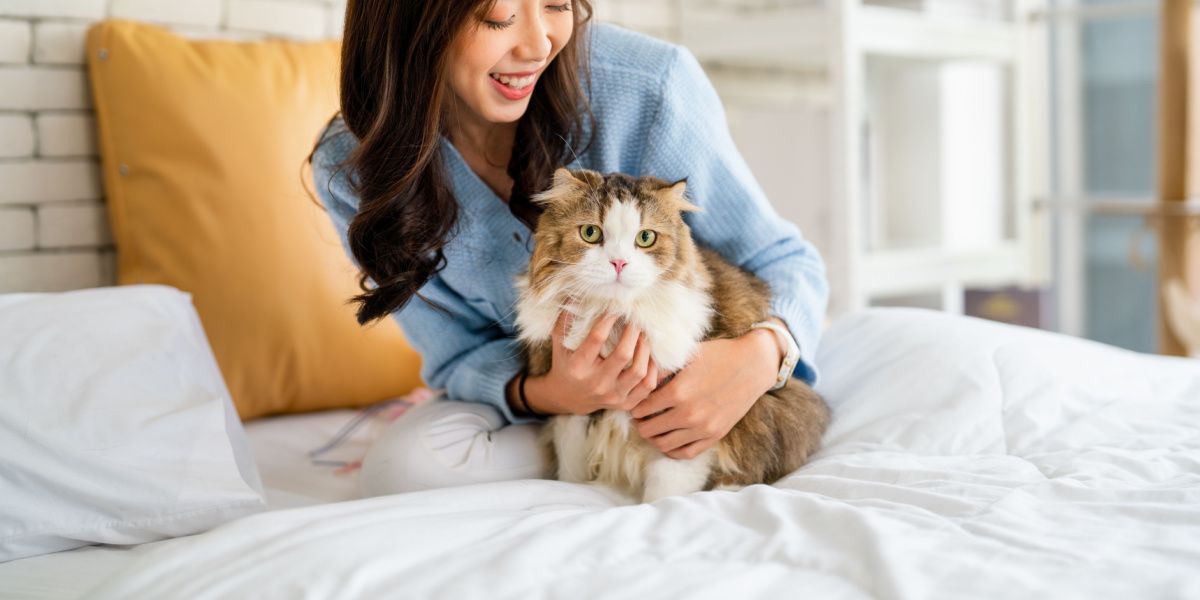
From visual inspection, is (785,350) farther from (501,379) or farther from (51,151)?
(51,151)

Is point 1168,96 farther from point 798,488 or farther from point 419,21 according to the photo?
point 419,21

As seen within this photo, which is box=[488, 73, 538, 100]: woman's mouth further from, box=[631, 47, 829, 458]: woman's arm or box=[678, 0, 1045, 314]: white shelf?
box=[678, 0, 1045, 314]: white shelf

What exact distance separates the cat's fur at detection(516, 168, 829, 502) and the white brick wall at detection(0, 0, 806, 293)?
773 mm

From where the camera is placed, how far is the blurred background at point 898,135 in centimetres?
194

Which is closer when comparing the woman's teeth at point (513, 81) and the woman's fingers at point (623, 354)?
the woman's fingers at point (623, 354)

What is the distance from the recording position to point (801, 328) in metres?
1.49

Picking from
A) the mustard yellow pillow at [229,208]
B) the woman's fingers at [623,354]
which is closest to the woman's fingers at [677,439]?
the woman's fingers at [623,354]

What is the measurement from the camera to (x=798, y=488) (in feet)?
4.07

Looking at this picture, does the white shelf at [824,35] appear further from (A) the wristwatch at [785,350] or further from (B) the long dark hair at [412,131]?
(A) the wristwatch at [785,350]

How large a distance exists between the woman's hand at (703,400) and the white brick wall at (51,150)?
2.91ft

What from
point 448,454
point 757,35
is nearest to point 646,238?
point 448,454

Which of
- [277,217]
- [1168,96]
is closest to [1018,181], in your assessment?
[1168,96]

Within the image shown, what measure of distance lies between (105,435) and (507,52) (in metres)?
0.76

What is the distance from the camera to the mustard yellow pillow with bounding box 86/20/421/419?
189 centimetres
